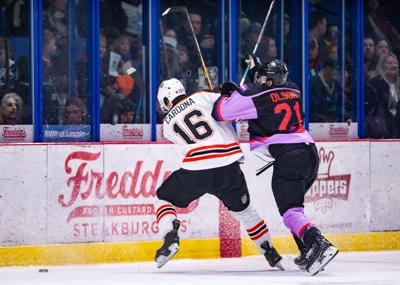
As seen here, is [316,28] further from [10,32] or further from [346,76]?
[10,32]

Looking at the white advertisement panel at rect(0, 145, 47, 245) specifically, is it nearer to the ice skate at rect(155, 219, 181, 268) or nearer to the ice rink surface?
the ice rink surface

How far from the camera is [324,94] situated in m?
10.7

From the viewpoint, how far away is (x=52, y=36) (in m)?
9.31

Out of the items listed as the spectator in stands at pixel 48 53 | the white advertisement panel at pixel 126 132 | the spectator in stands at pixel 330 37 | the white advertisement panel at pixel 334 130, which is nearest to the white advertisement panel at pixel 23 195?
the spectator in stands at pixel 48 53

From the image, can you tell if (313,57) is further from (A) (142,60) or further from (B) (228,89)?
(B) (228,89)

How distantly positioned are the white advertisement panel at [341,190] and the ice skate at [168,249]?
202 centimetres

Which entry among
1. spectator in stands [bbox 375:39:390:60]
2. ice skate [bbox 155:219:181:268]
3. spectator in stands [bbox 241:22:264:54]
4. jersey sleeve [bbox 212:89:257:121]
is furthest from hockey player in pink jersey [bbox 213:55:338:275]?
spectator in stands [bbox 375:39:390:60]

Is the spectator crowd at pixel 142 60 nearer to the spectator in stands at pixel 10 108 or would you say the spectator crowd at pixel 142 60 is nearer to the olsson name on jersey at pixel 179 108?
the spectator in stands at pixel 10 108

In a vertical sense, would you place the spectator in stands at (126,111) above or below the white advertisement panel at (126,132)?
above

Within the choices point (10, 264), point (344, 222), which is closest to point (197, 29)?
point (344, 222)

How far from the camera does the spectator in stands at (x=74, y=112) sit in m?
9.42

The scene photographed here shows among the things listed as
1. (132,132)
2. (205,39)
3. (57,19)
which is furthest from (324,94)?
(57,19)

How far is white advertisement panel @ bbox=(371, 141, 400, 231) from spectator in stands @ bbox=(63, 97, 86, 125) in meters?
2.52

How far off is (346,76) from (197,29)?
1550 mm
